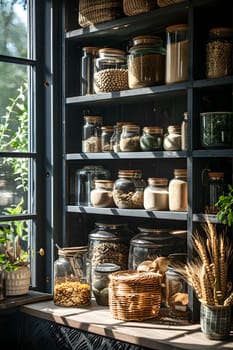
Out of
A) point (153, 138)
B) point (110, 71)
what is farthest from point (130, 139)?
point (110, 71)

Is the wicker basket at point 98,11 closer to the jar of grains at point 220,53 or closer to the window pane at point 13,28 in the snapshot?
the window pane at point 13,28

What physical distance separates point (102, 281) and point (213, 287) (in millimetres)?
621

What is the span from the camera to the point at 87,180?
10.2 ft

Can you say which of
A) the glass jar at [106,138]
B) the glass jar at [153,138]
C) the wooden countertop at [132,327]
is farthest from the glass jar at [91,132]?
the wooden countertop at [132,327]

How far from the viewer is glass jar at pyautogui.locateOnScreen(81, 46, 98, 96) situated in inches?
122

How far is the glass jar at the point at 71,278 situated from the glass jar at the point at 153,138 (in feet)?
1.98

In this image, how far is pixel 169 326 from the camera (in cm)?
255

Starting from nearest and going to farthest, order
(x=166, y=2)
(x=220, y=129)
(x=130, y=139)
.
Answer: (x=220, y=129) → (x=166, y=2) → (x=130, y=139)

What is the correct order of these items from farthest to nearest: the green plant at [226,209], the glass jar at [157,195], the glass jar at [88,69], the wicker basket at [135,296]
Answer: the glass jar at [88,69], the glass jar at [157,195], the wicker basket at [135,296], the green plant at [226,209]

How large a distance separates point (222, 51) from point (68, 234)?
48.4 inches

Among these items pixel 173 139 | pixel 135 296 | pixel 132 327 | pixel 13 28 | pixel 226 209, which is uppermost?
pixel 13 28

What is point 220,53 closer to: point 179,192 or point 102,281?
point 179,192

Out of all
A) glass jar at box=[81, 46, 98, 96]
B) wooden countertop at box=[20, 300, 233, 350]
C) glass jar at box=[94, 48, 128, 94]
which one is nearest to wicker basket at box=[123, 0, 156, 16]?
glass jar at box=[94, 48, 128, 94]

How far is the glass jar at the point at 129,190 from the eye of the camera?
288 cm
